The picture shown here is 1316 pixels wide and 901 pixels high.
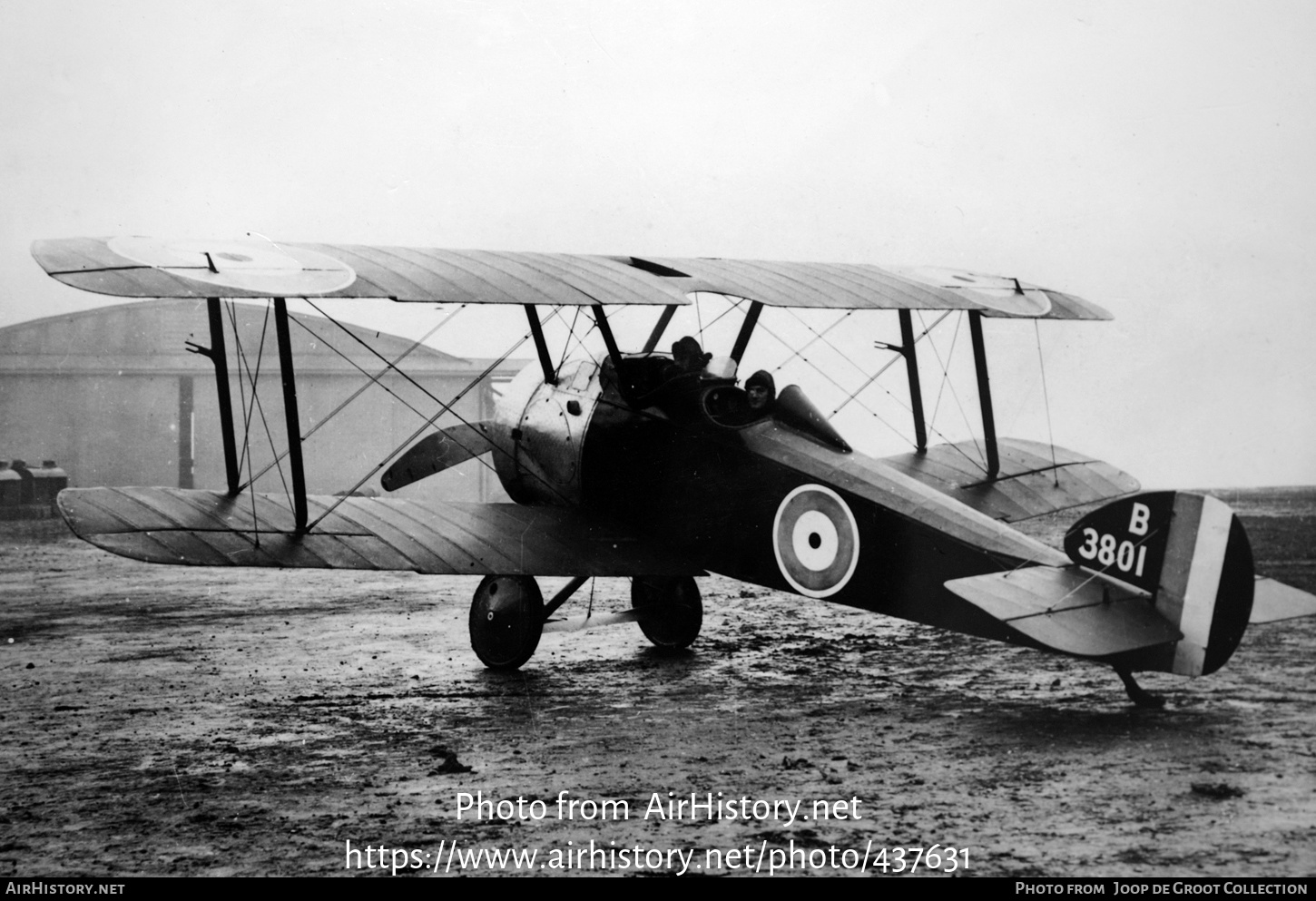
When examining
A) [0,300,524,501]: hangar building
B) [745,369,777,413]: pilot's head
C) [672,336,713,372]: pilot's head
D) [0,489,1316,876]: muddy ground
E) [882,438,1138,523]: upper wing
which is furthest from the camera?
[0,300,524,501]: hangar building

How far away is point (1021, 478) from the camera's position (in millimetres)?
7930

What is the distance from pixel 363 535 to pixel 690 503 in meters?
1.95

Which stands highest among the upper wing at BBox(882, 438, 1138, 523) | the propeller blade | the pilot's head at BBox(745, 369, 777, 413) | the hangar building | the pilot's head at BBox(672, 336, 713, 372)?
the pilot's head at BBox(672, 336, 713, 372)

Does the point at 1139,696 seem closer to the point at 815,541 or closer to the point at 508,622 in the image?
the point at 815,541

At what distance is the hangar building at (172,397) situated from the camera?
61.5 ft

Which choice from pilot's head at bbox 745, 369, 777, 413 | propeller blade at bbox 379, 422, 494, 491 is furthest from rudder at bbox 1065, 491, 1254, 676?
propeller blade at bbox 379, 422, 494, 491

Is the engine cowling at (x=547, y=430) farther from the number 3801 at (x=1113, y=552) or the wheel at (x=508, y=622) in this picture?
the number 3801 at (x=1113, y=552)

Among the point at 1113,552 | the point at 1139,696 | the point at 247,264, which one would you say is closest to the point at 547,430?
the point at 247,264

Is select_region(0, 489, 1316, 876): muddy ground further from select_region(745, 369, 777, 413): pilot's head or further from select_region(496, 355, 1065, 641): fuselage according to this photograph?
select_region(745, 369, 777, 413): pilot's head

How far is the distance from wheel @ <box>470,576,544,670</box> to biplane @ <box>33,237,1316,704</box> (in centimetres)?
1

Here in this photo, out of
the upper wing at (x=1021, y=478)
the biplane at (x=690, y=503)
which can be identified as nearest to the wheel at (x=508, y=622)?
the biplane at (x=690, y=503)

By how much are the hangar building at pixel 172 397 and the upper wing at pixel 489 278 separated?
464 inches

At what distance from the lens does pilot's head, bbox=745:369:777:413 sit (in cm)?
662

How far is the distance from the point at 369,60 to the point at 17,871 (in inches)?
217
